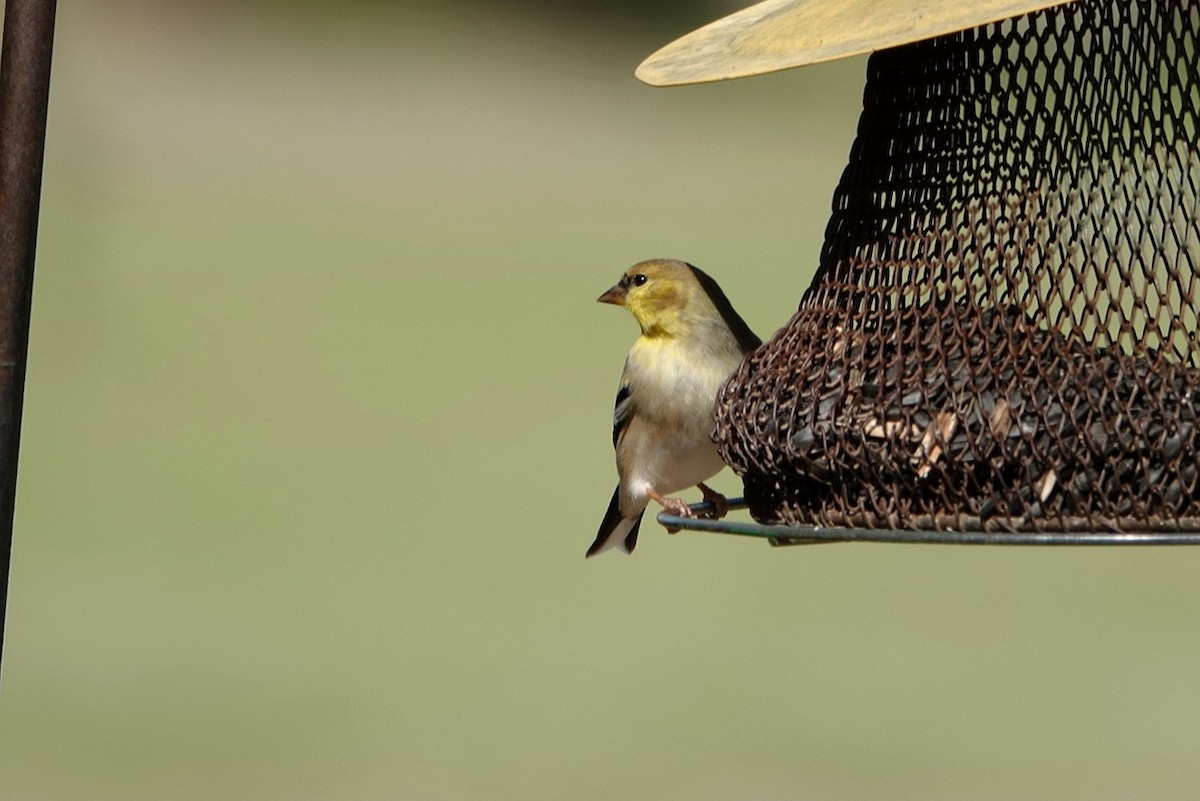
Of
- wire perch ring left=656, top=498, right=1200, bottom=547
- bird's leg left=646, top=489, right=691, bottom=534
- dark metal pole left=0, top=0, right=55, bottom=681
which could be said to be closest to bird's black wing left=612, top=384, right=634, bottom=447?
bird's leg left=646, top=489, right=691, bottom=534

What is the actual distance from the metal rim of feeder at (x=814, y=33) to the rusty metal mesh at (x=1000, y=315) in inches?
19.9

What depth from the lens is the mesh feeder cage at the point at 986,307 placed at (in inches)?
144

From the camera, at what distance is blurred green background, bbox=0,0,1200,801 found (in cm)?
1205

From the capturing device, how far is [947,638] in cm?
1475

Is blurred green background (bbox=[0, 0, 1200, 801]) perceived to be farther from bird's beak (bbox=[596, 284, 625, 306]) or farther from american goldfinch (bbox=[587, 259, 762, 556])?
bird's beak (bbox=[596, 284, 625, 306])

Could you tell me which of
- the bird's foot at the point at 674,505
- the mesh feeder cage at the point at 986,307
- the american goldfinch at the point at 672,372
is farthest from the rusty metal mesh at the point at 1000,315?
the american goldfinch at the point at 672,372

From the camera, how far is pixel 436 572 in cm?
1577

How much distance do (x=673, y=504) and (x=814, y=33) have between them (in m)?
2.26

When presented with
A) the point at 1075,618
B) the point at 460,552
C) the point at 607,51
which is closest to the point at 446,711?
the point at 460,552

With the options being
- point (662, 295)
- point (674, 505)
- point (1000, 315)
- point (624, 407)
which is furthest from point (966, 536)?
point (624, 407)

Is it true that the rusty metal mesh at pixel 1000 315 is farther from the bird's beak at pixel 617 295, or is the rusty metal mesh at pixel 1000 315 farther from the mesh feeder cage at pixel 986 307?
the bird's beak at pixel 617 295

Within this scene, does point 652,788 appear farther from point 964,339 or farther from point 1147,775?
point 964,339

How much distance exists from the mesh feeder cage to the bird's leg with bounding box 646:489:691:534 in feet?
2.93

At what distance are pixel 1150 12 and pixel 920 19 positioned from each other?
88 cm
